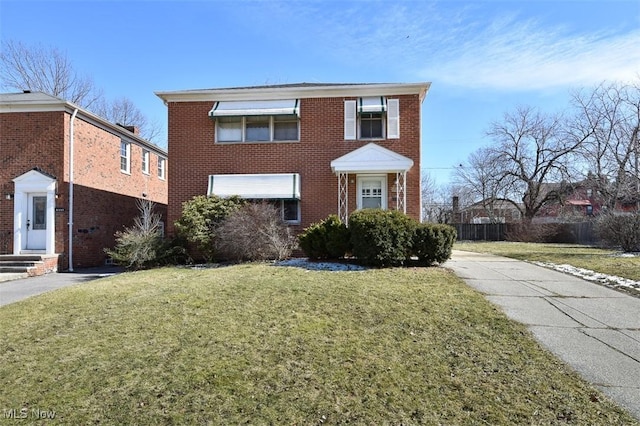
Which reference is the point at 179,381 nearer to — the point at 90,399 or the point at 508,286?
the point at 90,399

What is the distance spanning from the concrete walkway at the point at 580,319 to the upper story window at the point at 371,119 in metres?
6.35

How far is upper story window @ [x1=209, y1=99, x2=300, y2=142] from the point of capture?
1447cm

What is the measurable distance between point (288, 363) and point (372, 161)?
393 inches

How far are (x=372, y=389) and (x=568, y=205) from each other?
40134mm

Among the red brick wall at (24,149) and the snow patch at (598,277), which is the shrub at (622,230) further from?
the red brick wall at (24,149)

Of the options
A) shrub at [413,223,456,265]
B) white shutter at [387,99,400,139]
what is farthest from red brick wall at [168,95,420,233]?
shrub at [413,223,456,265]

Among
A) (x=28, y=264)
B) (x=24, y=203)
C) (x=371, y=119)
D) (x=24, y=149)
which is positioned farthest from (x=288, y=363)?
(x=24, y=149)

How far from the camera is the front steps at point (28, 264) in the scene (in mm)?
12539

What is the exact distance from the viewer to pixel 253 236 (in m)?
11.9

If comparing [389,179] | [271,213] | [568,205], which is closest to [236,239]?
[271,213]

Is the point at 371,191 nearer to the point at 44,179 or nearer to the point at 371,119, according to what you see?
the point at 371,119

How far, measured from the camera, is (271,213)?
12.3 metres

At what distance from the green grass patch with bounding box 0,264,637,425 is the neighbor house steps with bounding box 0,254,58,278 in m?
6.79

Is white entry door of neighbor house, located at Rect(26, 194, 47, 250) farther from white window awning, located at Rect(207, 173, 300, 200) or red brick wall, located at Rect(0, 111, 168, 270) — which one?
white window awning, located at Rect(207, 173, 300, 200)
